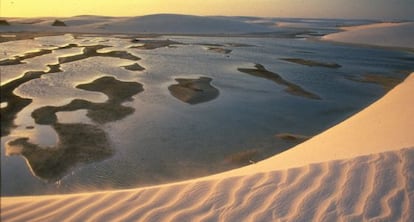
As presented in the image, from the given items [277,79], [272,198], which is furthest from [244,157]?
[277,79]

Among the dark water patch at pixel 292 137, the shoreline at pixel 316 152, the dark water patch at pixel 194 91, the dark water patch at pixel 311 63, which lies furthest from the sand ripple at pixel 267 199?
the dark water patch at pixel 311 63

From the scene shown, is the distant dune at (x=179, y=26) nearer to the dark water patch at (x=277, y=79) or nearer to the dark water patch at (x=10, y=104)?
the dark water patch at (x=277, y=79)

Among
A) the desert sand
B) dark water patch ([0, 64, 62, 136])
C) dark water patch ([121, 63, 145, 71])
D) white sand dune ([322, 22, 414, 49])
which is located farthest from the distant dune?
the desert sand

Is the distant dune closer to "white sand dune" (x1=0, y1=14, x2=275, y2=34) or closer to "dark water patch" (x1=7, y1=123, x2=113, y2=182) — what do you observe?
"white sand dune" (x1=0, y1=14, x2=275, y2=34)

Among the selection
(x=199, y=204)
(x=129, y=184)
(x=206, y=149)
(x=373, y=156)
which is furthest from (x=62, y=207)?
(x=373, y=156)

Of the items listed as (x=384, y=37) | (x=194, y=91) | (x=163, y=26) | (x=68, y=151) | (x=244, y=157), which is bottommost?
(x=244, y=157)

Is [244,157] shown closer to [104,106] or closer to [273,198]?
[273,198]
